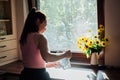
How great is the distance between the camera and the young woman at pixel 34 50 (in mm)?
1587

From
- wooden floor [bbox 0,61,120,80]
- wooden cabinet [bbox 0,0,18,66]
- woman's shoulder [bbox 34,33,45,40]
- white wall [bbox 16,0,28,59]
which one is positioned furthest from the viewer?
white wall [bbox 16,0,28,59]

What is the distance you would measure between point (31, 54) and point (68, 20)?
1203mm

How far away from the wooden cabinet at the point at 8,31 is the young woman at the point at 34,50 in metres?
1.10

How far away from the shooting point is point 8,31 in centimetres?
282

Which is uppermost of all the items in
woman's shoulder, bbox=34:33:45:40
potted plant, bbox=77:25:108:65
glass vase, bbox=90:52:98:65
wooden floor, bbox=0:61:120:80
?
woman's shoulder, bbox=34:33:45:40

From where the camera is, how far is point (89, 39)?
2.39 metres

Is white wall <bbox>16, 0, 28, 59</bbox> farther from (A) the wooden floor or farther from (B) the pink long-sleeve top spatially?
(B) the pink long-sleeve top

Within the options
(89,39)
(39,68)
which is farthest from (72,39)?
(39,68)

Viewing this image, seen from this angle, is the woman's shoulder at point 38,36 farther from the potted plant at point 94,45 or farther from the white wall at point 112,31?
the white wall at point 112,31

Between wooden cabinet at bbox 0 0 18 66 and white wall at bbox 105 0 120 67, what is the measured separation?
1.27m

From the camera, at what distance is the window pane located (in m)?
2.58

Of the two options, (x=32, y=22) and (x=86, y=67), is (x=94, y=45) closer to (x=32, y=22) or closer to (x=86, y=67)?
(x=86, y=67)

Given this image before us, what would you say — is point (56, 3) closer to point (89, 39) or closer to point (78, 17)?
point (78, 17)

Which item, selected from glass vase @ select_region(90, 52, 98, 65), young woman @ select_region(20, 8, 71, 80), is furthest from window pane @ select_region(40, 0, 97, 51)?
young woman @ select_region(20, 8, 71, 80)
